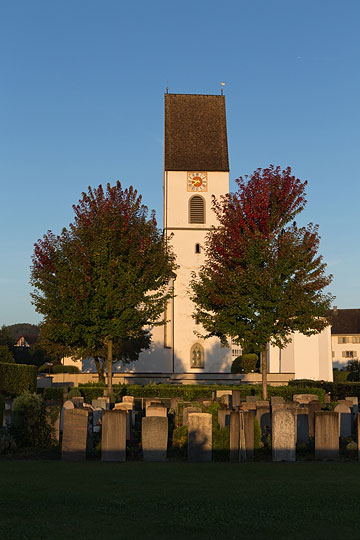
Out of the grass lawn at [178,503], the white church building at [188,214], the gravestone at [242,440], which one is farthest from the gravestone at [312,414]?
the white church building at [188,214]

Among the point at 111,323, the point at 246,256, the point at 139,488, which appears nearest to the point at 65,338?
the point at 111,323

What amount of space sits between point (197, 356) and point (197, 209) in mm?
13200

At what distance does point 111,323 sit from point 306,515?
73.4 feet

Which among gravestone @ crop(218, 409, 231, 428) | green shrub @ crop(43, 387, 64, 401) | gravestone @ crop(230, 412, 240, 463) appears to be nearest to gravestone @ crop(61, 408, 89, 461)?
gravestone @ crop(230, 412, 240, 463)

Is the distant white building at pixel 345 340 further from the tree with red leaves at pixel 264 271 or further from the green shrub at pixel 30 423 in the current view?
the green shrub at pixel 30 423

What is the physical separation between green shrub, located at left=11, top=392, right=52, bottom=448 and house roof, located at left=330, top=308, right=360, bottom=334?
81.4 metres

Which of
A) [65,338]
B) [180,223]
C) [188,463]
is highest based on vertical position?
[180,223]

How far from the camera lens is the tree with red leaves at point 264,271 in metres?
28.0

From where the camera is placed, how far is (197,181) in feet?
183

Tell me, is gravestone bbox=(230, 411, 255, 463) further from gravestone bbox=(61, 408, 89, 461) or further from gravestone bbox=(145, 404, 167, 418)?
gravestone bbox=(145, 404, 167, 418)

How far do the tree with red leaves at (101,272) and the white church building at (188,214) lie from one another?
19.9m

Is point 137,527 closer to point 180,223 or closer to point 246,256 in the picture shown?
point 246,256

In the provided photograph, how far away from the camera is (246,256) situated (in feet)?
92.7

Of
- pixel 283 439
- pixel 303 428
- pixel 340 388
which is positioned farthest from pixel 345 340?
pixel 283 439
